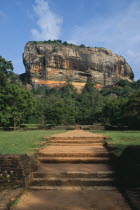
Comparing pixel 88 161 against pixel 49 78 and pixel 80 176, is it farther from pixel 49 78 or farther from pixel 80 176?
pixel 49 78

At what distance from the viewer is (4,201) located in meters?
3.23

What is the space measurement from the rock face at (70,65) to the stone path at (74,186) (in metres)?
92.3

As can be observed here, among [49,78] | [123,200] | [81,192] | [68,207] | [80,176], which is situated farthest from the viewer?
[49,78]

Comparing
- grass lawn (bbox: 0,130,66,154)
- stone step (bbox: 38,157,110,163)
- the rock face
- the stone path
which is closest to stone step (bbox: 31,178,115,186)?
the stone path

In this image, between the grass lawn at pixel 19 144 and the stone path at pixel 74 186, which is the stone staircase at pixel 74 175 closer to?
the stone path at pixel 74 186

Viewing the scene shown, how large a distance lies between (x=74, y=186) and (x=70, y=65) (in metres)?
99.1

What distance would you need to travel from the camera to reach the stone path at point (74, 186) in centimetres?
334

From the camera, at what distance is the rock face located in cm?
9731

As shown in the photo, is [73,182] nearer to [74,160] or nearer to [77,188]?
[77,188]

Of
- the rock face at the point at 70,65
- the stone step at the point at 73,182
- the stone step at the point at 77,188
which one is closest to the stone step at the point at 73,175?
the stone step at the point at 73,182

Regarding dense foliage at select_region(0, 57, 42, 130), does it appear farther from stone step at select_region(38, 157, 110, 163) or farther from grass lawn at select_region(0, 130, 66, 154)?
stone step at select_region(38, 157, 110, 163)

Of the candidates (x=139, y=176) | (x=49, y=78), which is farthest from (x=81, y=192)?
(x=49, y=78)

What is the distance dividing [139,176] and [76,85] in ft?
326

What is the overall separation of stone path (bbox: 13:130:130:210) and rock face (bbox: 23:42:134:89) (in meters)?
92.3
